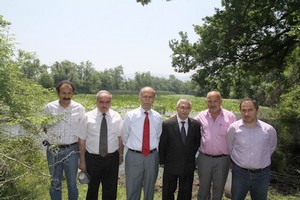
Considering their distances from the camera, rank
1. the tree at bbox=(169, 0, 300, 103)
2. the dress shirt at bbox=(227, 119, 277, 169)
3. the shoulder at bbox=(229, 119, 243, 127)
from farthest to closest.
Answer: the tree at bbox=(169, 0, 300, 103)
the shoulder at bbox=(229, 119, 243, 127)
the dress shirt at bbox=(227, 119, 277, 169)

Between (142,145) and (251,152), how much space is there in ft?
4.89

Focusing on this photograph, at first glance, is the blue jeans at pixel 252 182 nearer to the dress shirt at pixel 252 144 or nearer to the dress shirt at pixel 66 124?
the dress shirt at pixel 252 144

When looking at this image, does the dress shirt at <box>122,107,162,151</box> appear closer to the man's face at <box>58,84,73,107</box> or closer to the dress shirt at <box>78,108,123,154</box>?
the dress shirt at <box>78,108,123,154</box>

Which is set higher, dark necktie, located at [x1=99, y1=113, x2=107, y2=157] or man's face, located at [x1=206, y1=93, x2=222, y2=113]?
man's face, located at [x1=206, y1=93, x2=222, y2=113]

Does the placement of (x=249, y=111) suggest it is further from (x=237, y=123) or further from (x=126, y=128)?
(x=126, y=128)

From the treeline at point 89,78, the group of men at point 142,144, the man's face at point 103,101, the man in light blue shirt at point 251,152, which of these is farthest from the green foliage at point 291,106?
the treeline at point 89,78

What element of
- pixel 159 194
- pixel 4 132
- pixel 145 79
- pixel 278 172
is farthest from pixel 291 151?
pixel 145 79

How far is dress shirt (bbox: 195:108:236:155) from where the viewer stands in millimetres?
4336

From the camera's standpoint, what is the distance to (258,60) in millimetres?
11922

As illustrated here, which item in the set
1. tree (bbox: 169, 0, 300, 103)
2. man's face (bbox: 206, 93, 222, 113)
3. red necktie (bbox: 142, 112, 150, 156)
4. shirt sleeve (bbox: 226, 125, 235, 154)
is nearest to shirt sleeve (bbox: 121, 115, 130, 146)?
red necktie (bbox: 142, 112, 150, 156)

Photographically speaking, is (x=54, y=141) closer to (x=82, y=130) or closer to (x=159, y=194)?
(x=82, y=130)

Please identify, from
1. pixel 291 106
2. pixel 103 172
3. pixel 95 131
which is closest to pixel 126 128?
pixel 95 131

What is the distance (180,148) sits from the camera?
429cm

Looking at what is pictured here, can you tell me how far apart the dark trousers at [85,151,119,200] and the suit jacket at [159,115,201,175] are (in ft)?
2.41
